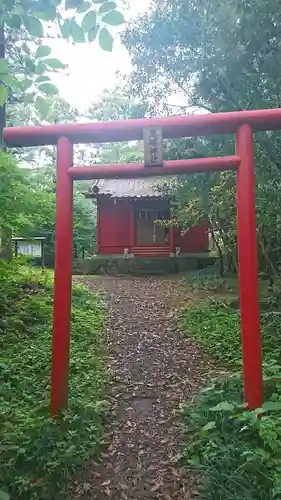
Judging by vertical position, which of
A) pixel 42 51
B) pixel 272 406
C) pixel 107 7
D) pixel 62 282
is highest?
pixel 107 7

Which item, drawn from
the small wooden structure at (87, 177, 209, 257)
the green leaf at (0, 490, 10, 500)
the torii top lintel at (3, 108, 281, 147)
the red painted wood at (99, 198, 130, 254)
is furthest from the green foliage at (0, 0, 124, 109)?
the red painted wood at (99, 198, 130, 254)

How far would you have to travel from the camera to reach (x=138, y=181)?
1944cm

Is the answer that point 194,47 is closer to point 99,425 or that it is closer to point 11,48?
point 11,48

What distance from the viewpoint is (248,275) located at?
12.3 feet

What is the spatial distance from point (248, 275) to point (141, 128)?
5.36 feet

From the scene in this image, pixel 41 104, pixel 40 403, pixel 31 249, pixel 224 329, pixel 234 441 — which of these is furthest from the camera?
pixel 31 249

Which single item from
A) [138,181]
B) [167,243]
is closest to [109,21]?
[167,243]

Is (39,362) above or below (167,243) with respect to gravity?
below

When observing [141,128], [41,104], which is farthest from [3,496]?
[141,128]

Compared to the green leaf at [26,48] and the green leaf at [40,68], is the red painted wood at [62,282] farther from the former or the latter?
the green leaf at [40,68]

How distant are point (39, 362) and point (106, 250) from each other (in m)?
12.9

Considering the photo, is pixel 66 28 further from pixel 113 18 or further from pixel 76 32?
pixel 113 18

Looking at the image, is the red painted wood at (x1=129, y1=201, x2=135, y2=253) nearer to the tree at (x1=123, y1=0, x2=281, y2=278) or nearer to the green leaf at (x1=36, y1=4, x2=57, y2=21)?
the tree at (x1=123, y1=0, x2=281, y2=278)

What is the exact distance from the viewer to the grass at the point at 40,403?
305cm
